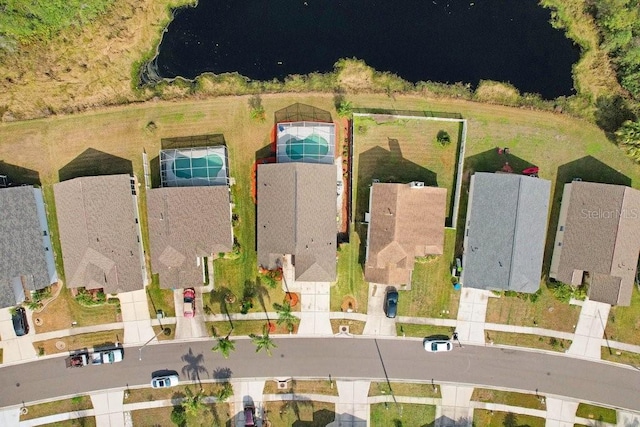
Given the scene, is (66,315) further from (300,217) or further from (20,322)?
(300,217)

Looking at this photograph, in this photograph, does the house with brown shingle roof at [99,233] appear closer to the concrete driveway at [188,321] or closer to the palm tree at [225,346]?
the concrete driveway at [188,321]

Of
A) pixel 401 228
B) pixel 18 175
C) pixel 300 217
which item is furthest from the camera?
pixel 18 175

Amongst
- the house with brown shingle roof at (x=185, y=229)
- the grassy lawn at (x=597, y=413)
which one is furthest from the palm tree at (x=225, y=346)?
the grassy lawn at (x=597, y=413)

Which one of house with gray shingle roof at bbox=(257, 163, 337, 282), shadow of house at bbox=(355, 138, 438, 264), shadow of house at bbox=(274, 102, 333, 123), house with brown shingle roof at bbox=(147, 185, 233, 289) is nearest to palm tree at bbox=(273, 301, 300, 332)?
house with gray shingle roof at bbox=(257, 163, 337, 282)

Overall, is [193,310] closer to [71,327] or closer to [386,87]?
[71,327]

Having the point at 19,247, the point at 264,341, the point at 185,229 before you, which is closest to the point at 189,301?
the point at 185,229
